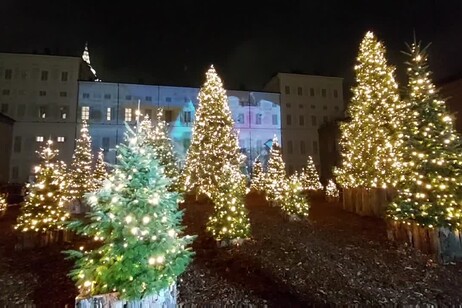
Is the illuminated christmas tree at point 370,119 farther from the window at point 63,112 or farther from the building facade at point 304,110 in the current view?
the window at point 63,112

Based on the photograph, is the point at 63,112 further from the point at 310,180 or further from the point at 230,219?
the point at 230,219

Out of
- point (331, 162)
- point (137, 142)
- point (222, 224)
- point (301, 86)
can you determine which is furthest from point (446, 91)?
point (137, 142)

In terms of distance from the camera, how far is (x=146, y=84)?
39062 mm

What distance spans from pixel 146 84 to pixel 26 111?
13969 mm

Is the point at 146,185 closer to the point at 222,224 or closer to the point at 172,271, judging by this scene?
the point at 172,271

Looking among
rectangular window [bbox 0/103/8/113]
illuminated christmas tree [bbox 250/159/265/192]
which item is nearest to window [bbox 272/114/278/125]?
illuminated christmas tree [bbox 250/159/265/192]

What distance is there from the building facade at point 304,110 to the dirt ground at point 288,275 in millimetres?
34102

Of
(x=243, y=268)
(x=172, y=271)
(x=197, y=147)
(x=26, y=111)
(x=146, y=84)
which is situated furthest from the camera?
(x=146, y=84)

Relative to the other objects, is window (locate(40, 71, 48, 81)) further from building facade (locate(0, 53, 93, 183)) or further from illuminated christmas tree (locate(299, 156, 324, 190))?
illuminated christmas tree (locate(299, 156, 324, 190))

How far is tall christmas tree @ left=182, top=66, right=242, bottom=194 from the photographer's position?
2012 centimetres

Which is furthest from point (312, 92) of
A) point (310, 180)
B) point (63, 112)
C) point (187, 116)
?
point (63, 112)

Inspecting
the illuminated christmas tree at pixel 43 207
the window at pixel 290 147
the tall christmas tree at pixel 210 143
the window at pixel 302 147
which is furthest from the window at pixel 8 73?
the window at pixel 302 147

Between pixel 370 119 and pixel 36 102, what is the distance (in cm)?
3669

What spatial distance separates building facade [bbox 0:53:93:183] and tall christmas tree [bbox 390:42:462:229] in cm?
3598
